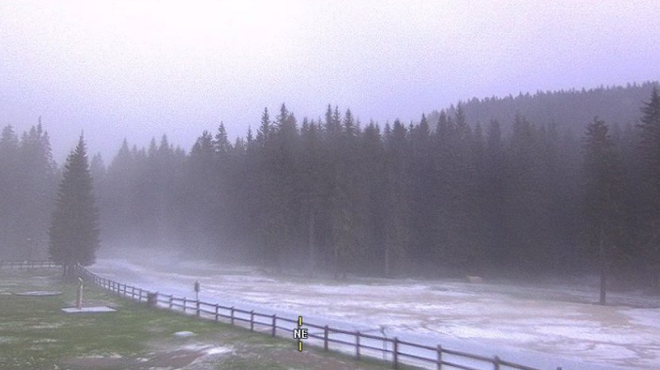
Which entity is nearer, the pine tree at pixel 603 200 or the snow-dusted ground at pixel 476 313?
the snow-dusted ground at pixel 476 313

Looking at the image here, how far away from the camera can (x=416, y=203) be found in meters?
90.1

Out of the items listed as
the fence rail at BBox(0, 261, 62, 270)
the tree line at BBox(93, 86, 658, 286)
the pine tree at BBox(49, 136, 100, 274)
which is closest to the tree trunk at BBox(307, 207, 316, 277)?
the tree line at BBox(93, 86, 658, 286)

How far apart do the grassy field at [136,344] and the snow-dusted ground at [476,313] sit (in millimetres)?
7177

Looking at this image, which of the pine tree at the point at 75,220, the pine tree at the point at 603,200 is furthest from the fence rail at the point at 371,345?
the pine tree at the point at 603,200

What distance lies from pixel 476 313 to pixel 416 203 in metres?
48.6

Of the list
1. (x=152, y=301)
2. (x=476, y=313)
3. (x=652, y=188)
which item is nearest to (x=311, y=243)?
(x=476, y=313)

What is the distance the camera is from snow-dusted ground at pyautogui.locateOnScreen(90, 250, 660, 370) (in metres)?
26.6

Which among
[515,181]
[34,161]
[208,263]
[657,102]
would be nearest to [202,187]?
[208,263]

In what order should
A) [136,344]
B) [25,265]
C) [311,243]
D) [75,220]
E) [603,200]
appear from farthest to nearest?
[25,265], [311,243], [75,220], [603,200], [136,344]

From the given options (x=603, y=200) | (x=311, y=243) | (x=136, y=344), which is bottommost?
(x=136, y=344)

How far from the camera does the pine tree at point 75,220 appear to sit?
65125 mm

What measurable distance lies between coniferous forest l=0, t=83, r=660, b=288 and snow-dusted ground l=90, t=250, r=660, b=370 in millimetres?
7846

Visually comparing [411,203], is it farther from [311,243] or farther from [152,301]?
[152,301]

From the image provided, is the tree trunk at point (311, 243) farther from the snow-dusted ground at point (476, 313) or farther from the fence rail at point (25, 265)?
the fence rail at point (25, 265)
